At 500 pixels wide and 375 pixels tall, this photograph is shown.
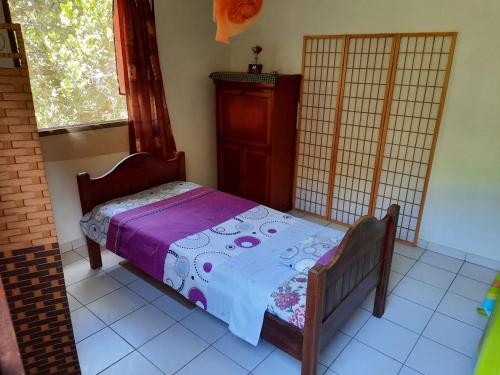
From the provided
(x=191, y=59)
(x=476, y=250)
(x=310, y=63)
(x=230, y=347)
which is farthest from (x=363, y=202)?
(x=191, y=59)

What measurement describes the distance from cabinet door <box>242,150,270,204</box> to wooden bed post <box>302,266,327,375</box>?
2.19 metres

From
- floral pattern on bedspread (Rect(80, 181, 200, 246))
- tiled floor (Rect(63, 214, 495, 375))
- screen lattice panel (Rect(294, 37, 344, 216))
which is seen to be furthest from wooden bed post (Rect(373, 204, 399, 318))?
floral pattern on bedspread (Rect(80, 181, 200, 246))

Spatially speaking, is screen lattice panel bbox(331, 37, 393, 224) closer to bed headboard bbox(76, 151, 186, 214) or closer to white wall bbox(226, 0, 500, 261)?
white wall bbox(226, 0, 500, 261)

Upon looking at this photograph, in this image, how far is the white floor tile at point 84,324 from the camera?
2315 mm

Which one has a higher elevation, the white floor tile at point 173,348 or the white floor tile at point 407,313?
the white floor tile at point 407,313

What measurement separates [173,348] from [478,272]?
2.55 m

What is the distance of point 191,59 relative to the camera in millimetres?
3768

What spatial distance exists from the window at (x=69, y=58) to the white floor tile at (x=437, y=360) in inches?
119

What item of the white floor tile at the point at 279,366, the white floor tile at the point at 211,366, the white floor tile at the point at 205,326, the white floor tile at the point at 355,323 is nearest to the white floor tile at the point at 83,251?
the white floor tile at the point at 205,326

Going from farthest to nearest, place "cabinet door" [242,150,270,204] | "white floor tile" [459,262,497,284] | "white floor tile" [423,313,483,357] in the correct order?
"cabinet door" [242,150,270,204] → "white floor tile" [459,262,497,284] → "white floor tile" [423,313,483,357]

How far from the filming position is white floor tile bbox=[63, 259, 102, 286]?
2.88 meters

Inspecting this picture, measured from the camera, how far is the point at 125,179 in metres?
3.12

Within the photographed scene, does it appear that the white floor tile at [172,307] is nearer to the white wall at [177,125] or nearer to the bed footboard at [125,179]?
the bed footboard at [125,179]

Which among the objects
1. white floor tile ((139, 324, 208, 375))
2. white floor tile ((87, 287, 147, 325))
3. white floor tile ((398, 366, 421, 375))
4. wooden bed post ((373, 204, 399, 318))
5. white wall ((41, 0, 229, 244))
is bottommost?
white floor tile ((139, 324, 208, 375))
